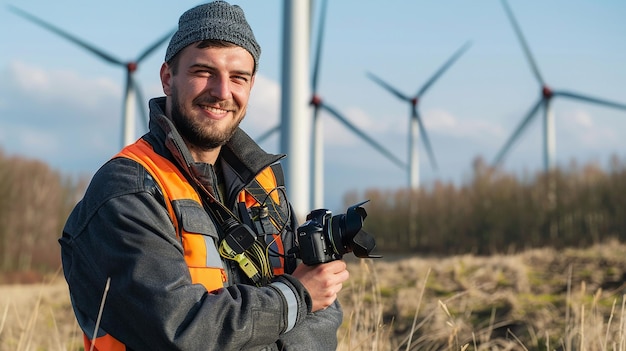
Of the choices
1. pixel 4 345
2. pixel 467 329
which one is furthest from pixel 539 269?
pixel 4 345

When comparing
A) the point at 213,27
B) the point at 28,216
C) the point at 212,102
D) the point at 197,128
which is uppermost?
the point at 28,216

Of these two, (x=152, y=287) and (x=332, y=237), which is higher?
(x=332, y=237)

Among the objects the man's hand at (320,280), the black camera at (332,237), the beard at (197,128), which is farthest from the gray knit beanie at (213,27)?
the man's hand at (320,280)

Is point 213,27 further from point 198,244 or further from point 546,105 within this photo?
point 546,105

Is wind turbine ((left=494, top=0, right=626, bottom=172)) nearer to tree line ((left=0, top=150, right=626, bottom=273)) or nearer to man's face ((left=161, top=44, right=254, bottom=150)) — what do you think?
tree line ((left=0, top=150, right=626, bottom=273))

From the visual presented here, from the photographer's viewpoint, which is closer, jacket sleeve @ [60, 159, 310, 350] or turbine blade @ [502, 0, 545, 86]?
jacket sleeve @ [60, 159, 310, 350]

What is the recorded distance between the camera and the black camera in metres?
3.12

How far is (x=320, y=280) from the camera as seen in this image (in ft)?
10.2

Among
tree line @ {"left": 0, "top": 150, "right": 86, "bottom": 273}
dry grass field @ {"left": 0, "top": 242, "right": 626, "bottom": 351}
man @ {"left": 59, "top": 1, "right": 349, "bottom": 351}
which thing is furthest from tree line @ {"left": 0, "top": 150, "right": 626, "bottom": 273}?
man @ {"left": 59, "top": 1, "right": 349, "bottom": 351}

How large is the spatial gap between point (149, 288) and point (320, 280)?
71cm

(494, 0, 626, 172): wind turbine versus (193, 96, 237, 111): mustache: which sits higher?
(494, 0, 626, 172): wind turbine

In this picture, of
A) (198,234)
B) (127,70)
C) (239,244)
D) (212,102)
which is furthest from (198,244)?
(127,70)

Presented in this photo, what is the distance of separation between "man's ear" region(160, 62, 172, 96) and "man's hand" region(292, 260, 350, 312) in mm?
1017

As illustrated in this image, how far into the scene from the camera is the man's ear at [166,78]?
3.48 meters
